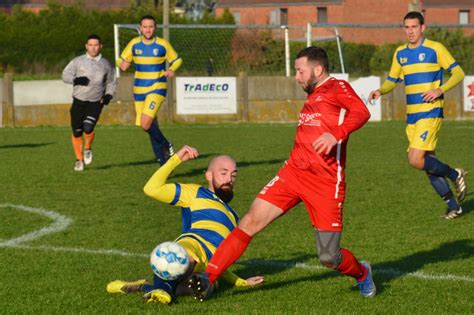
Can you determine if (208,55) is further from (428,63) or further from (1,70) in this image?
(428,63)

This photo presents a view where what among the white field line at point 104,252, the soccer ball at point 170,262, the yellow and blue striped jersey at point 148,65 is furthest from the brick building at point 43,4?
the soccer ball at point 170,262

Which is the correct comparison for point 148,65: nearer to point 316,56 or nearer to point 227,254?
point 316,56

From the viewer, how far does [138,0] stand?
69.4m

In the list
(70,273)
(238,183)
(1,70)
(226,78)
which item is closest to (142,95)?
(238,183)

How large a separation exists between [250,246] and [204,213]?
6.03ft

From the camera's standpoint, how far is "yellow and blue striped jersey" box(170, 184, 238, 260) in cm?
715

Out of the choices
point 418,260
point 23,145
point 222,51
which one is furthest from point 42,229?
point 222,51

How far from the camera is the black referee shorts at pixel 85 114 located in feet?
51.9

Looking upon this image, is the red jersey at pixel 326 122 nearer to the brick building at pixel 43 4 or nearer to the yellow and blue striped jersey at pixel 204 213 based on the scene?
the yellow and blue striped jersey at pixel 204 213

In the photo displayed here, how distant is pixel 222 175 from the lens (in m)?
7.16

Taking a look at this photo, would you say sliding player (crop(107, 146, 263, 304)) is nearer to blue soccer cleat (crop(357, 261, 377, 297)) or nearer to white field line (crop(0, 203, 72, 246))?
blue soccer cleat (crop(357, 261, 377, 297))

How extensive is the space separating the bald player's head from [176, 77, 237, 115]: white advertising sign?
761 inches

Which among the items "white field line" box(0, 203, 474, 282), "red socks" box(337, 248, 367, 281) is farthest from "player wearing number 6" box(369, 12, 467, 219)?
"red socks" box(337, 248, 367, 281)

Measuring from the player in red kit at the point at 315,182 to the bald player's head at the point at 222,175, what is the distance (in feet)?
1.70
